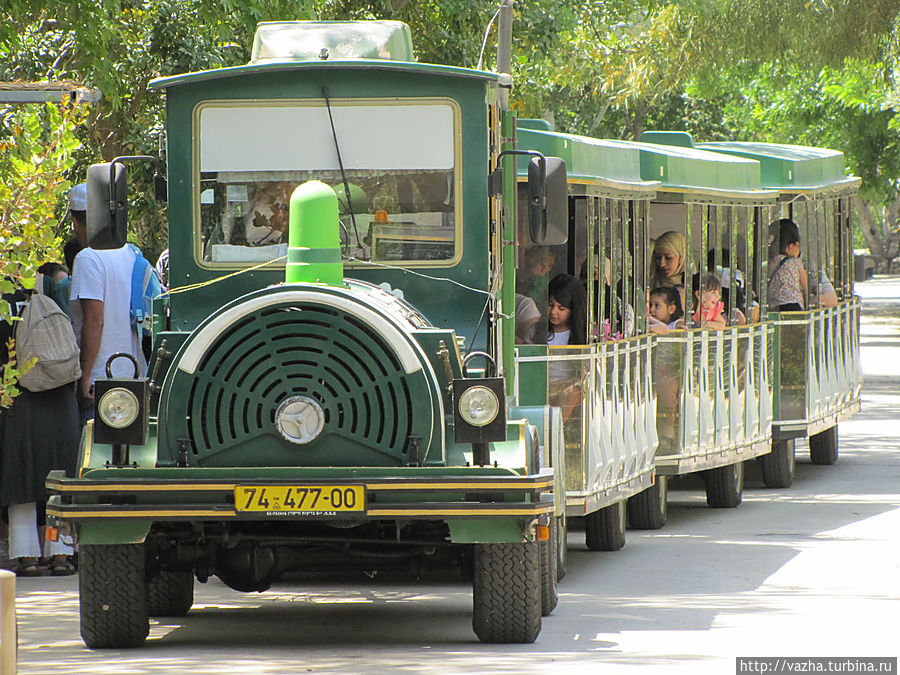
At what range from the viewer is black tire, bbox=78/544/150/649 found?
786 cm

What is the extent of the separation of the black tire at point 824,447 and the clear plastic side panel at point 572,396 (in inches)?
260

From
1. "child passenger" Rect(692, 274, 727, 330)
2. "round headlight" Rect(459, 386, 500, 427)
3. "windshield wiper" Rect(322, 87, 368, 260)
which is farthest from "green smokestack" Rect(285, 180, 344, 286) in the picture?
"child passenger" Rect(692, 274, 727, 330)

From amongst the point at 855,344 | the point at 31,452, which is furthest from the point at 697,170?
the point at 31,452

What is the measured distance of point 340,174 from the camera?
8.72 meters

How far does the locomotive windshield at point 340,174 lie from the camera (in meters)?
8.68

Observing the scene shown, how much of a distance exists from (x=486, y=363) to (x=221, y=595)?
240 centimetres

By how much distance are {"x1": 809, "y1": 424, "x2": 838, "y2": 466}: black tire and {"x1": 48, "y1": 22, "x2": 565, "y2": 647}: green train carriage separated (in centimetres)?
825

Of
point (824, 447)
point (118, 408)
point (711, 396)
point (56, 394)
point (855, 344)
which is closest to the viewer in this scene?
point (118, 408)

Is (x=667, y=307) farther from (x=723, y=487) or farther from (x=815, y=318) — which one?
(x=815, y=318)

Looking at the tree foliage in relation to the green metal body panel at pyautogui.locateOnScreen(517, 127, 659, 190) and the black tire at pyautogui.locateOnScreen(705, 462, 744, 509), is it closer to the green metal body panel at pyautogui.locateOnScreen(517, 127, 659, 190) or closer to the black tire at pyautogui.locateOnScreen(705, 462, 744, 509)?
the green metal body panel at pyautogui.locateOnScreen(517, 127, 659, 190)

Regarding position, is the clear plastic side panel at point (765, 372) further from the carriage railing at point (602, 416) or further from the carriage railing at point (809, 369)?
the carriage railing at point (602, 416)

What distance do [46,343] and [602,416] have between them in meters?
3.17

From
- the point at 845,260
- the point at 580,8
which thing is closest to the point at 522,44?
the point at 580,8

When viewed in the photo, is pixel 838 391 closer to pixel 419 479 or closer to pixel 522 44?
pixel 522 44
